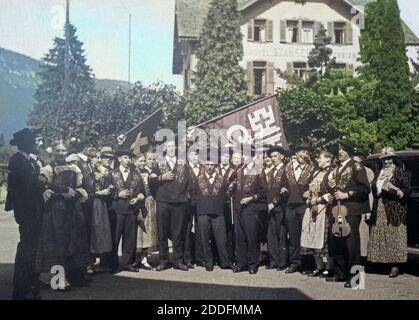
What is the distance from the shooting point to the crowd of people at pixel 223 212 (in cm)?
561

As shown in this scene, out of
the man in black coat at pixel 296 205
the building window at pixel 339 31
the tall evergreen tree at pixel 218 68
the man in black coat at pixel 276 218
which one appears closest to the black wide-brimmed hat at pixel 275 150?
the man in black coat at pixel 276 218

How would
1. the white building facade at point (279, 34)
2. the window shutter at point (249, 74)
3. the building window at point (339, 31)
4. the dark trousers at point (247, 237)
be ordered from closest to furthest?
1. the dark trousers at point (247, 237)
2. the white building facade at point (279, 34)
3. the building window at point (339, 31)
4. the window shutter at point (249, 74)

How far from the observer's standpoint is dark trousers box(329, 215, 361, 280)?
563 cm

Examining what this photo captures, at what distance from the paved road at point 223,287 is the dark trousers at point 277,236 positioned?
241 millimetres

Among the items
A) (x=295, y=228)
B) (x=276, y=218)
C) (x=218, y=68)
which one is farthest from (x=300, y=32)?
(x=295, y=228)

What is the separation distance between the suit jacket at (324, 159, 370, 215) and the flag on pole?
282cm

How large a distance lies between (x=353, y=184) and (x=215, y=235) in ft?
5.84

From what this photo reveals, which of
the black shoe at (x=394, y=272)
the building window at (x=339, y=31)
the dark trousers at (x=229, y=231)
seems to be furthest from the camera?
the building window at (x=339, y=31)

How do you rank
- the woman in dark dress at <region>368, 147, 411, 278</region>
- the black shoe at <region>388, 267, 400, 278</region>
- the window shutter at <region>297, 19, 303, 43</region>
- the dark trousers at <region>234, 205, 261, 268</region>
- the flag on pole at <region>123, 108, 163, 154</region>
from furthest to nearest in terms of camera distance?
1. the window shutter at <region>297, 19, 303, 43</region>
2. the flag on pole at <region>123, 108, 163, 154</region>
3. the dark trousers at <region>234, 205, 261, 268</region>
4. the black shoe at <region>388, 267, 400, 278</region>
5. the woman in dark dress at <region>368, 147, 411, 278</region>

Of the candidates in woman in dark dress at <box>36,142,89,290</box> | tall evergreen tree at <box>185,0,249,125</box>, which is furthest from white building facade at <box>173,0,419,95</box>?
woman in dark dress at <box>36,142,89,290</box>

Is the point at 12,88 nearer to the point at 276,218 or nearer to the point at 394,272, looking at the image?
the point at 276,218

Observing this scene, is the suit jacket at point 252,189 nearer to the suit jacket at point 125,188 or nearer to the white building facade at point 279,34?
the suit jacket at point 125,188

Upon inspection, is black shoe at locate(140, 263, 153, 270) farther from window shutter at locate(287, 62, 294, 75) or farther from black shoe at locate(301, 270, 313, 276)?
window shutter at locate(287, 62, 294, 75)
